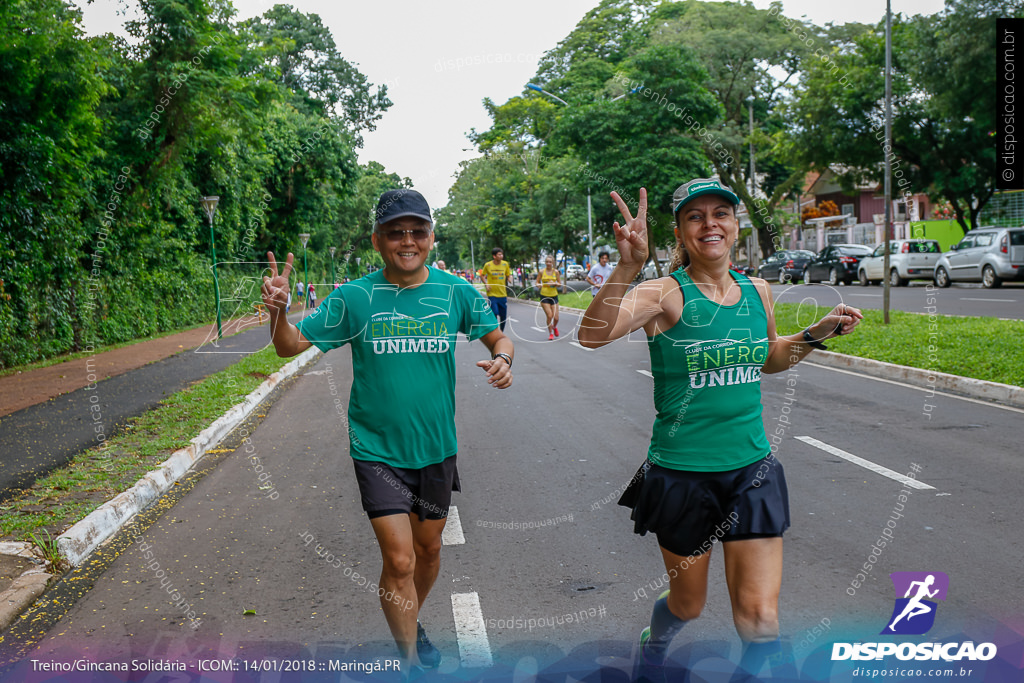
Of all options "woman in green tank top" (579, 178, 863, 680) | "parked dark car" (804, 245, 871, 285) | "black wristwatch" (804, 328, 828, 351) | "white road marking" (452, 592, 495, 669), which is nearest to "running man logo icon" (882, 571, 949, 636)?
"woman in green tank top" (579, 178, 863, 680)

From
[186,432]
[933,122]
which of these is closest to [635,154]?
[933,122]

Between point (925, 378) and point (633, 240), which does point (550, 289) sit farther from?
point (633, 240)

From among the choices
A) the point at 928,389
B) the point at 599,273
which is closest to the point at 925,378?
the point at 928,389

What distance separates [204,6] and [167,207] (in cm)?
851

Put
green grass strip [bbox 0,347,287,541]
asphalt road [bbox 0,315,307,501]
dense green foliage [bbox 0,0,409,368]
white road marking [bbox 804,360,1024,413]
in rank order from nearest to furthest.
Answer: green grass strip [bbox 0,347,287,541], asphalt road [bbox 0,315,307,501], white road marking [bbox 804,360,1024,413], dense green foliage [bbox 0,0,409,368]

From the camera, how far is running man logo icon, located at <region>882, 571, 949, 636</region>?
353 centimetres

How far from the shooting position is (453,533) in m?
5.11

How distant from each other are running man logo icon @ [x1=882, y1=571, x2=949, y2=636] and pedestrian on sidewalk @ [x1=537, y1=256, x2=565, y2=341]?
11.1 metres

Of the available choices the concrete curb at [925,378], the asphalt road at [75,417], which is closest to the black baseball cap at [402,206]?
the asphalt road at [75,417]

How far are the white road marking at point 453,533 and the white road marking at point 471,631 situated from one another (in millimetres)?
785

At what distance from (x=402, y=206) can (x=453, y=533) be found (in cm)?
258

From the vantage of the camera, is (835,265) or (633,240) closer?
(633,240)

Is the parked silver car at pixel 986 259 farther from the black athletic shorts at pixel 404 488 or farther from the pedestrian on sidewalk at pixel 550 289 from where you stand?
the black athletic shorts at pixel 404 488

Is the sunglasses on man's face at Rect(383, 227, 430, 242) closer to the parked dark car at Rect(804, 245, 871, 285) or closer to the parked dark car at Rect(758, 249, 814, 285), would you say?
the parked dark car at Rect(804, 245, 871, 285)
